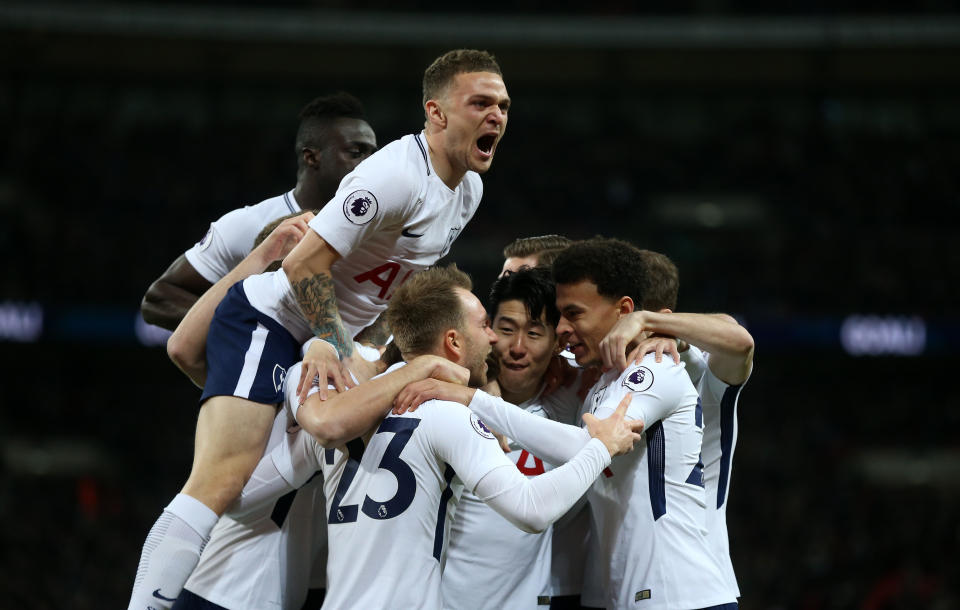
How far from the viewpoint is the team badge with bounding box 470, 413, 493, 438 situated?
3.88m

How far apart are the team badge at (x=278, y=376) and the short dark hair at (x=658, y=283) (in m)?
1.71

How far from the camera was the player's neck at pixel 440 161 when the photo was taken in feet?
16.6

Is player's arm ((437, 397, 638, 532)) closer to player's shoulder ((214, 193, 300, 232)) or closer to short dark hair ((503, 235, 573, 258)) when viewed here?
short dark hair ((503, 235, 573, 258))

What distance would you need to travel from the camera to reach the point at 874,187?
73.9 feet

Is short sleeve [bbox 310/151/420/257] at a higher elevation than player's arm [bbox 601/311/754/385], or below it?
higher

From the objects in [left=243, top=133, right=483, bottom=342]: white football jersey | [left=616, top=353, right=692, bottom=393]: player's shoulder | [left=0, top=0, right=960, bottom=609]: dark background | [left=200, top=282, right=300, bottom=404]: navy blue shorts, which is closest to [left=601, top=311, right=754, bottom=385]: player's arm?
[left=616, top=353, right=692, bottom=393]: player's shoulder

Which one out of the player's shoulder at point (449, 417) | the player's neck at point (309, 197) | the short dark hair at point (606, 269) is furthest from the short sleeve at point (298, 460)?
the player's neck at point (309, 197)

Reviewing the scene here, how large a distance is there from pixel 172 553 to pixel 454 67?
2.65 meters

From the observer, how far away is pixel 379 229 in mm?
4965

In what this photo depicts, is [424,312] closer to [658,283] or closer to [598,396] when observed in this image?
[598,396]

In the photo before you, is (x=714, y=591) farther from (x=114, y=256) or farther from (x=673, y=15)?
(x=673, y=15)

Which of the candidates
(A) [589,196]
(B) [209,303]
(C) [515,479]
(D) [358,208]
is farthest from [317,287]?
(A) [589,196]

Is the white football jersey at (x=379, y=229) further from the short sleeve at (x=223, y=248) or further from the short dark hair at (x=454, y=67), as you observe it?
the short sleeve at (x=223, y=248)

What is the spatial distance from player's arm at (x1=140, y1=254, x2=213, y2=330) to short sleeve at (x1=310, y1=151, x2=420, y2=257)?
171 cm
